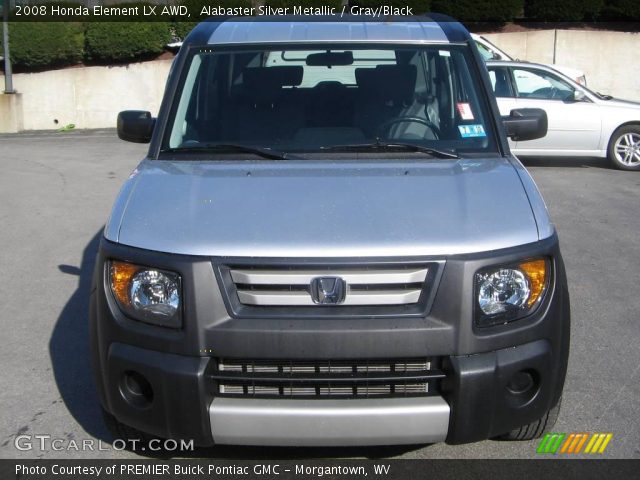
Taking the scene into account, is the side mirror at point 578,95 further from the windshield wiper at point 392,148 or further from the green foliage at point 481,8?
the green foliage at point 481,8

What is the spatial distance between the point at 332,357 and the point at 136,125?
2.49 m

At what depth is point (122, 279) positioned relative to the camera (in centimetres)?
372

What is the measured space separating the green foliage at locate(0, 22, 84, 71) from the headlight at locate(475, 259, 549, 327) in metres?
20.4

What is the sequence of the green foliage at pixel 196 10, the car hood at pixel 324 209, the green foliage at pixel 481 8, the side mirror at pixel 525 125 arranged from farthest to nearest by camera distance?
the green foliage at pixel 481 8, the green foliage at pixel 196 10, the side mirror at pixel 525 125, the car hood at pixel 324 209

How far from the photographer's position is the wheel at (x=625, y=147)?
13.9 metres

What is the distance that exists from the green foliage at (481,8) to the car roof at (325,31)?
18970 mm

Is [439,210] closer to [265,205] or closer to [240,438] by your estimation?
[265,205]

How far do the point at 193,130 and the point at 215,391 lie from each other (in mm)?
1763

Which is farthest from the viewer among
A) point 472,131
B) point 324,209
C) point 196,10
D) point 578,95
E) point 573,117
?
point 196,10

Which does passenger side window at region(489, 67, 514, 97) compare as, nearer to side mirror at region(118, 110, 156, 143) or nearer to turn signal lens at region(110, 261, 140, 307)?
side mirror at region(118, 110, 156, 143)

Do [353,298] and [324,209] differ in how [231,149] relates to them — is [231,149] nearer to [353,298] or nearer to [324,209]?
[324,209]

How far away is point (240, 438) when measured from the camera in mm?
3541

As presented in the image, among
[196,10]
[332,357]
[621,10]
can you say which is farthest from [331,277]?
[621,10]

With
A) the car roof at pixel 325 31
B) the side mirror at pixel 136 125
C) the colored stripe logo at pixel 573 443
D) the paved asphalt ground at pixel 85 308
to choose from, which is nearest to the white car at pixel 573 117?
the paved asphalt ground at pixel 85 308
